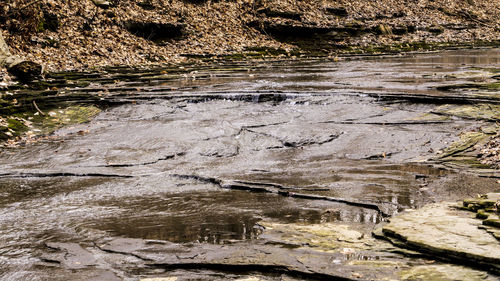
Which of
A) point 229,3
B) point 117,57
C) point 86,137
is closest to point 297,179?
point 86,137

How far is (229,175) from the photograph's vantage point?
6.49 m

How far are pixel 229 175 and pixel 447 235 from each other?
10.8 feet

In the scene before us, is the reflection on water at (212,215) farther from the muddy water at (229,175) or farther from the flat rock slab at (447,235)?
the flat rock slab at (447,235)

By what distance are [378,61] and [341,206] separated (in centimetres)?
1509

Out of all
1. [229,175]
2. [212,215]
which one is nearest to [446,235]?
[212,215]

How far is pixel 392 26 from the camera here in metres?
25.9

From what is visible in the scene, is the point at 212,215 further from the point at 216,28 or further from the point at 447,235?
the point at 216,28

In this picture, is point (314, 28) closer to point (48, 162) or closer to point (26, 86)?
point (26, 86)

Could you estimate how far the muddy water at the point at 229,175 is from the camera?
3902 millimetres

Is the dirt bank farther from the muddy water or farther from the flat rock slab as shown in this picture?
the flat rock slab

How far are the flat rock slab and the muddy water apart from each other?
0.55ft

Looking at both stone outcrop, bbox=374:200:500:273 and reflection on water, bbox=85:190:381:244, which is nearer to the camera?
stone outcrop, bbox=374:200:500:273

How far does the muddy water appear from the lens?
3902 mm

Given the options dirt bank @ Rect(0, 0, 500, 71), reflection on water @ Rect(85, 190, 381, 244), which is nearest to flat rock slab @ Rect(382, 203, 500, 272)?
reflection on water @ Rect(85, 190, 381, 244)
